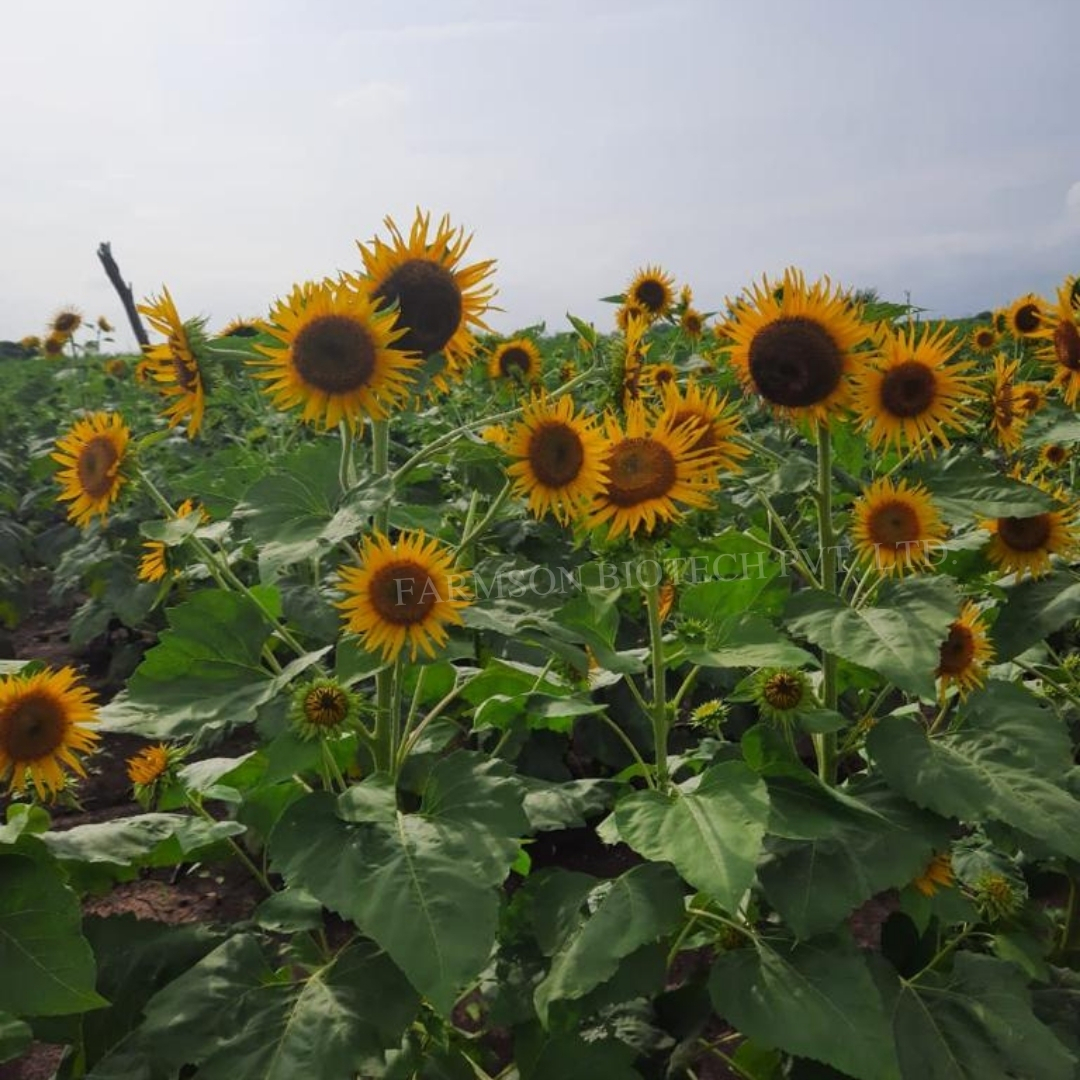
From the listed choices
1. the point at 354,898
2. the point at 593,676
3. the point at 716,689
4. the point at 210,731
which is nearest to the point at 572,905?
the point at 354,898

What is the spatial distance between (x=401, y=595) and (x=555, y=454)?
43 centimetres

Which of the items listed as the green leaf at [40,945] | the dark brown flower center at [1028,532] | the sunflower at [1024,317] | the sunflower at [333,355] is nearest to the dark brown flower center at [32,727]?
the green leaf at [40,945]

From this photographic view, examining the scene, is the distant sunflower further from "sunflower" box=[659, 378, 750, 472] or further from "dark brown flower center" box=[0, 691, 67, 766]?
"dark brown flower center" box=[0, 691, 67, 766]

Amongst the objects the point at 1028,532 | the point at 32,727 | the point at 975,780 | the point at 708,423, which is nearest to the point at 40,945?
the point at 32,727

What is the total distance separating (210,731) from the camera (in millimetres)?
2752

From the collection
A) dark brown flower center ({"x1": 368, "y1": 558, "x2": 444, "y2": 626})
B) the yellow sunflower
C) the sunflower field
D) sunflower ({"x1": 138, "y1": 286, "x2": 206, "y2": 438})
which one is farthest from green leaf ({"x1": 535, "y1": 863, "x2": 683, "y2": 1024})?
sunflower ({"x1": 138, "y1": 286, "x2": 206, "y2": 438})

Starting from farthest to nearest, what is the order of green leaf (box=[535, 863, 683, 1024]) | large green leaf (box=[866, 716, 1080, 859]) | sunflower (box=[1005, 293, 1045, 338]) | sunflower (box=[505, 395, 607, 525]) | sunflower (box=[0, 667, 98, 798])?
1. sunflower (box=[1005, 293, 1045, 338])
2. sunflower (box=[0, 667, 98, 798])
3. sunflower (box=[505, 395, 607, 525])
4. large green leaf (box=[866, 716, 1080, 859])
5. green leaf (box=[535, 863, 683, 1024])

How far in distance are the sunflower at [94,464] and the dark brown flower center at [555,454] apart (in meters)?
0.92

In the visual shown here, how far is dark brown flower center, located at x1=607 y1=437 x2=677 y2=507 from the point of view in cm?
193

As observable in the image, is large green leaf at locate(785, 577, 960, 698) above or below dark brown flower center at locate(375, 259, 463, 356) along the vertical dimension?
below

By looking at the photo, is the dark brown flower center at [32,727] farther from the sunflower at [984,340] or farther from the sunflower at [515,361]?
the sunflower at [984,340]

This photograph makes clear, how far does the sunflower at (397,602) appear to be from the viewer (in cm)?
188

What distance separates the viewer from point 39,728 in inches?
83.7

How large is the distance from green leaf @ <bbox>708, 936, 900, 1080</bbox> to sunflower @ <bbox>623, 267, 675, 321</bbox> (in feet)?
18.2
